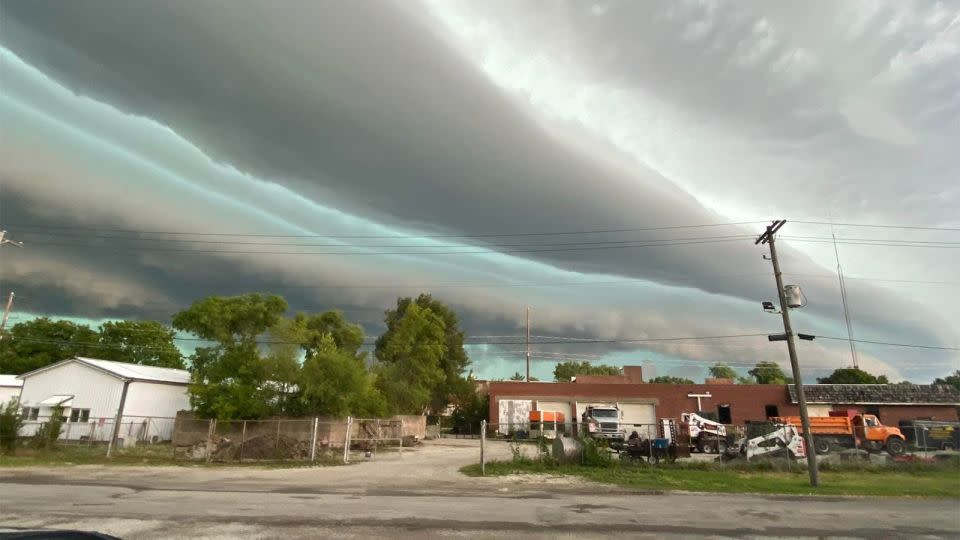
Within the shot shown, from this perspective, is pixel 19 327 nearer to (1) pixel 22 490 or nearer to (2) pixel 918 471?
(1) pixel 22 490

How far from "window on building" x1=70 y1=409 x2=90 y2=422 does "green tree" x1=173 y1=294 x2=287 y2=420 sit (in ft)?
40.0

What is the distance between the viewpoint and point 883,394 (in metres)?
53.3

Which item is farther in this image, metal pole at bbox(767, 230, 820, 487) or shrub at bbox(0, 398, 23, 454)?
shrub at bbox(0, 398, 23, 454)

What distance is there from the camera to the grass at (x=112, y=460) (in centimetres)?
2516

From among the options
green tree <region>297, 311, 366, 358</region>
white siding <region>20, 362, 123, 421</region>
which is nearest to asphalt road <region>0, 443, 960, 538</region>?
white siding <region>20, 362, 123, 421</region>

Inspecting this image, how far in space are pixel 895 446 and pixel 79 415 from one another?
55.9m

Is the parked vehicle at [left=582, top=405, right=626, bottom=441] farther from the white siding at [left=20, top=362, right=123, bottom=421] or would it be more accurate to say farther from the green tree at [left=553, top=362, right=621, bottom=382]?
the green tree at [left=553, top=362, right=621, bottom=382]

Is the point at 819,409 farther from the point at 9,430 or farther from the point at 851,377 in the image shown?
the point at 9,430

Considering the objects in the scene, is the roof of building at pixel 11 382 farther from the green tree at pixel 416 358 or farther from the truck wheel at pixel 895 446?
the truck wheel at pixel 895 446

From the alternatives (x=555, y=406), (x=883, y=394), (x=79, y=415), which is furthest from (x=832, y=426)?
(x=79, y=415)

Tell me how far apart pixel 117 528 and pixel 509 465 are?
17.3 metres

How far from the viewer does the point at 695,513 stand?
13.8m

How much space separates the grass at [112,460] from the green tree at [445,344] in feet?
131

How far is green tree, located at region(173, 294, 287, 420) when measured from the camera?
3188 cm
